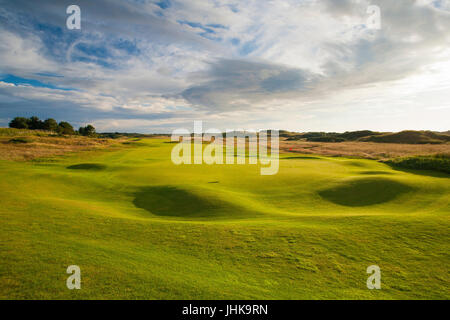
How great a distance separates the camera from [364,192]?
18984 mm

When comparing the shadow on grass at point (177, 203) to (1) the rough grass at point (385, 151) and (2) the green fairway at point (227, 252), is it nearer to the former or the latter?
(2) the green fairway at point (227, 252)

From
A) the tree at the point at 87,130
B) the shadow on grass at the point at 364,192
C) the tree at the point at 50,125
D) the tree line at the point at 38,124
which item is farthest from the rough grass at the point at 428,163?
the tree at the point at 87,130

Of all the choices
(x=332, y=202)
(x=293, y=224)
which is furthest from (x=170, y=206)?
(x=332, y=202)

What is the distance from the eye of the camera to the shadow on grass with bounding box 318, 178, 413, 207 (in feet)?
56.9

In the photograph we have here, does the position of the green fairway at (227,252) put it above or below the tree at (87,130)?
below

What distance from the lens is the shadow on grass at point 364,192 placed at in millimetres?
17344

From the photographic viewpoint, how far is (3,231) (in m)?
9.05

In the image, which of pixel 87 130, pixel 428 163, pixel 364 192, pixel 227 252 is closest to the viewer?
pixel 227 252

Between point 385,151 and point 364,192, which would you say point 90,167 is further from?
point 385,151

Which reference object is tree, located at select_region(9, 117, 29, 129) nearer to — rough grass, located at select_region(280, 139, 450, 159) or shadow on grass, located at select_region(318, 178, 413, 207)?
rough grass, located at select_region(280, 139, 450, 159)

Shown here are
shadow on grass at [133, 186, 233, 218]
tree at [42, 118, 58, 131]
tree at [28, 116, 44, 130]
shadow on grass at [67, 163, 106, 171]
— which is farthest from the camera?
tree at [28, 116, 44, 130]

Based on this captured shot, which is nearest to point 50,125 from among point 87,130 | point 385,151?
point 87,130

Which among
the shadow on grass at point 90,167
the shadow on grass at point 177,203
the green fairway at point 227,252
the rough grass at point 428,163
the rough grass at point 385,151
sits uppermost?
the rough grass at point 385,151

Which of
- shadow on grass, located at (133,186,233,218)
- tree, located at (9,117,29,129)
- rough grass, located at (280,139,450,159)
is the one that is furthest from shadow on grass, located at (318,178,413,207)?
tree, located at (9,117,29,129)
